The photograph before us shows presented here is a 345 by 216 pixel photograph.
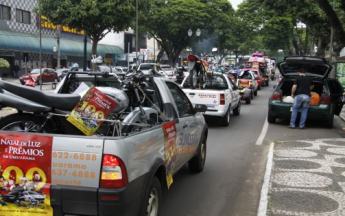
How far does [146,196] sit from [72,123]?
1.05 meters

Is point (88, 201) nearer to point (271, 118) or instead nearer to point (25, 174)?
point (25, 174)

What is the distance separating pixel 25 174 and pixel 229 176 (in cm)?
397

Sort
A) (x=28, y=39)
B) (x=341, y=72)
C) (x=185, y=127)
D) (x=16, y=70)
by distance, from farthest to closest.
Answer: (x=28, y=39), (x=16, y=70), (x=341, y=72), (x=185, y=127)

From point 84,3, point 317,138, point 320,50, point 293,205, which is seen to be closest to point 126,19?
point 84,3

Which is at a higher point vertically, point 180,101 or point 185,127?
point 180,101

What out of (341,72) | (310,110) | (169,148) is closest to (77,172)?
(169,148)

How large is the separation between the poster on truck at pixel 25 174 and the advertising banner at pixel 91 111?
58cm

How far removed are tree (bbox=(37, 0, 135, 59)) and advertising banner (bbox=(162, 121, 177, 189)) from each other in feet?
68.3

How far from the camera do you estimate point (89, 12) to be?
24016 millimetres

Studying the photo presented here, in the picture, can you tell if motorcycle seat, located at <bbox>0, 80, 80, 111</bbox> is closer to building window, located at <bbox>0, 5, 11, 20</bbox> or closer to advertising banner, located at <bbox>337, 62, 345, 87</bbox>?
advertising banner, located at <bbox>337, 62, 345, 87</bbox>

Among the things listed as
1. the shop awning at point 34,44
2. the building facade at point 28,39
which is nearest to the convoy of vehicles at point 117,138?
the building facade at point 28,39

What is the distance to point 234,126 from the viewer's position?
12141 millimetres

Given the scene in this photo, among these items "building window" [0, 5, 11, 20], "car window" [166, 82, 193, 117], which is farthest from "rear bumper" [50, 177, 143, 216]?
"building window" [0, 5, 11, 20]

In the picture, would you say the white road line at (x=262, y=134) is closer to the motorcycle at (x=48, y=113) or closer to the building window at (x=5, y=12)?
the motorcycle at (x=48, y=113)
